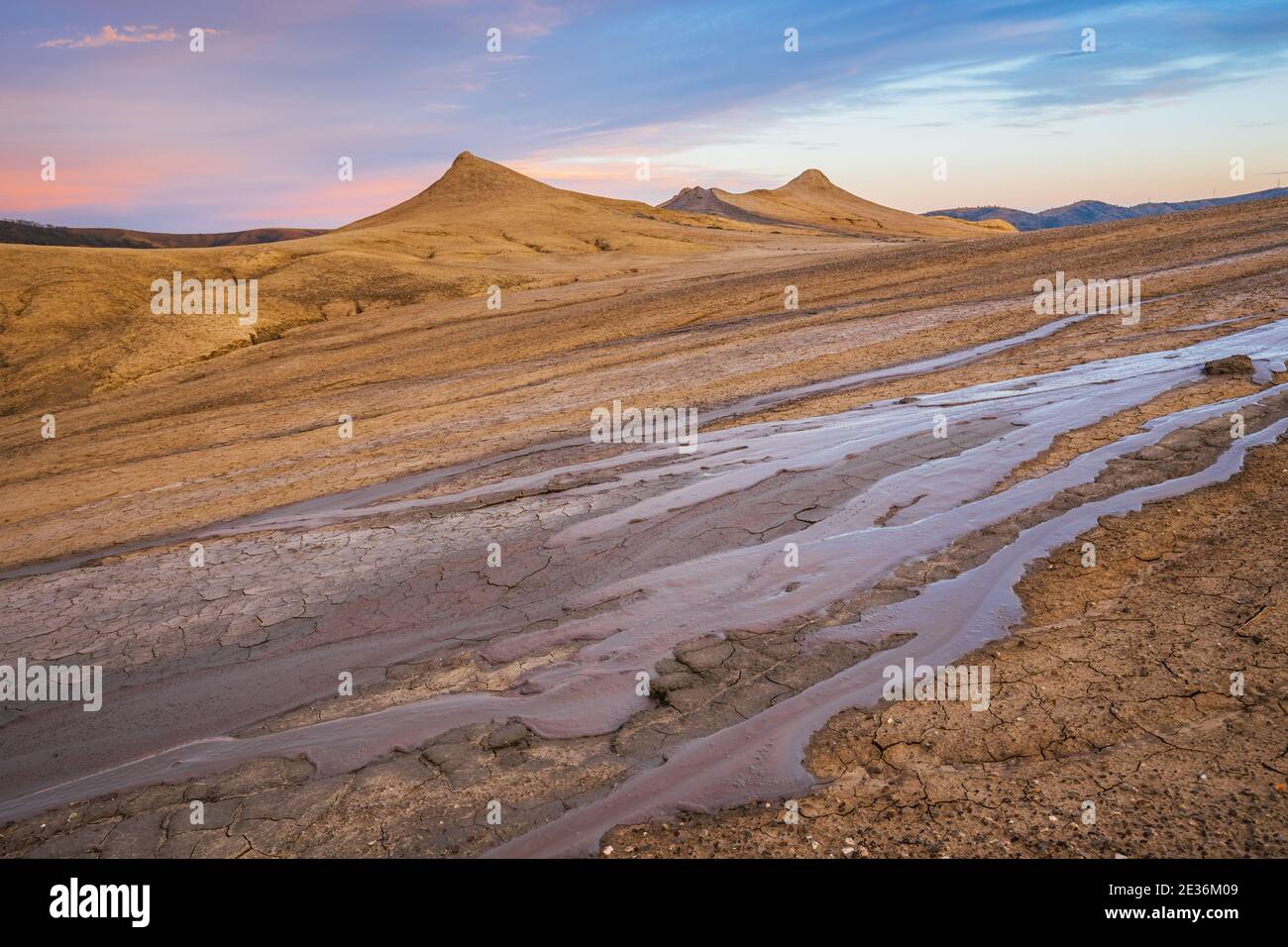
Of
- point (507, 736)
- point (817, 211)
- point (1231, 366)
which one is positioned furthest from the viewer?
point (817, 211)

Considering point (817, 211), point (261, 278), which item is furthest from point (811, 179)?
point (261, 278)

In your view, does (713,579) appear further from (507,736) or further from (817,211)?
(817,211)

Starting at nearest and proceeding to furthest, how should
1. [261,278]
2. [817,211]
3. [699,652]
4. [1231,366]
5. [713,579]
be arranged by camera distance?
1. [699,652]
2. [713,579]
3. [1231,366]
4. [261,278]
5. [817,211]

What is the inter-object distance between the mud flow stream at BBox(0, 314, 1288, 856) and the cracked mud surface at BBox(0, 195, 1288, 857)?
1.2 inches

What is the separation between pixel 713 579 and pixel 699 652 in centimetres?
110

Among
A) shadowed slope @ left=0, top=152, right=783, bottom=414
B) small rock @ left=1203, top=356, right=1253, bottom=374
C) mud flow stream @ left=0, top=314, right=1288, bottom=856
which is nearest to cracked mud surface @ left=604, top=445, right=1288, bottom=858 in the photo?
mud flow stream @ left=0, top=314, right=1288, bottom=856

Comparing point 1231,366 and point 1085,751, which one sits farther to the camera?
point 1231,366

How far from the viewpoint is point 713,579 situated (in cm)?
572

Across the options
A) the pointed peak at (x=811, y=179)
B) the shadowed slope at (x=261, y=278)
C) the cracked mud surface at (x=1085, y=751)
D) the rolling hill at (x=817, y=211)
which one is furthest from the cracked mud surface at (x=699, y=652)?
the pointed peak at (x=811, y=179)

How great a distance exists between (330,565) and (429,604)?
143 cm

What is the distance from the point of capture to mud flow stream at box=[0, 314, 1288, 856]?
3.97 meters

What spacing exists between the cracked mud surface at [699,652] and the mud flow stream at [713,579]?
0.03m

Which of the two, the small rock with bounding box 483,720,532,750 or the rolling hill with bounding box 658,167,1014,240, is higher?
the rolling hill with bounding box 658,167,1014,240

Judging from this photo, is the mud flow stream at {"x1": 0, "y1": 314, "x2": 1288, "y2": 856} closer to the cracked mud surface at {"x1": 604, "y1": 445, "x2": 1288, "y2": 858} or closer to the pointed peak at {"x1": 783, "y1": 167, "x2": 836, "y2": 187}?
the cracked mud surface at {"x1": 604, "y1": 445, "x2": 1288, "y2": 858}
